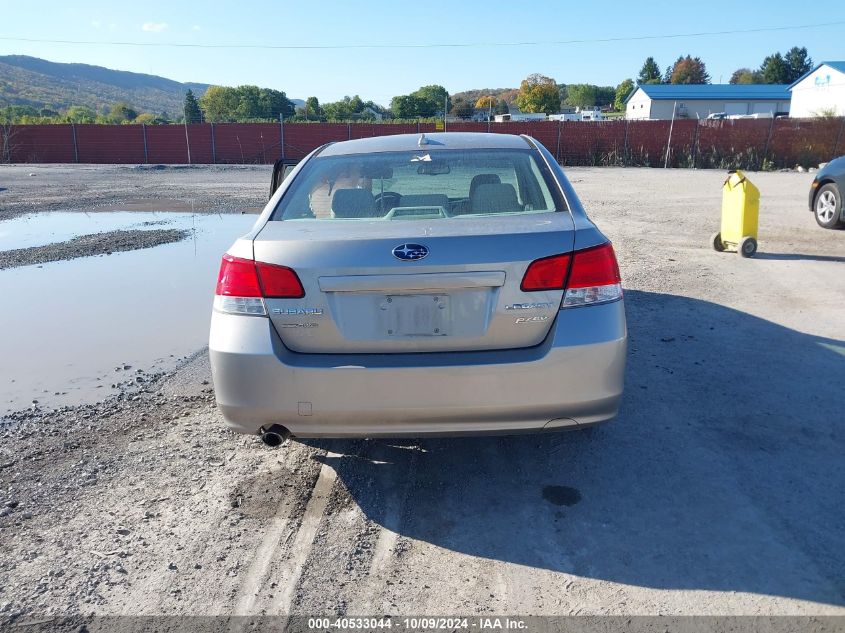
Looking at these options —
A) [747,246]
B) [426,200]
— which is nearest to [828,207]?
[747,246]

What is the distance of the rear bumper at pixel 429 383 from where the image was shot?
2.93 m

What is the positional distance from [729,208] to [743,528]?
7.40 m

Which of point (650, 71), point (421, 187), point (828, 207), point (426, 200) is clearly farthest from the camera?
point (650, 71)

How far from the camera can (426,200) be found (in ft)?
12.6

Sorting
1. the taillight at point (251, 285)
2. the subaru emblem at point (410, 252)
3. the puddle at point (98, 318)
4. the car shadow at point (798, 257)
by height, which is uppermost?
the subaru emblem at point (410, 252)

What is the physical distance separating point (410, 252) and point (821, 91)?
69943mm

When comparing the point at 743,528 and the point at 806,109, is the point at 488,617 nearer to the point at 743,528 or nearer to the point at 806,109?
the point at 743,528

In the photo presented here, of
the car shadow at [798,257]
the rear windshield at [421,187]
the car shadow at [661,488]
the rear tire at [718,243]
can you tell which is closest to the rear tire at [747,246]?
the car shadow at [798,257]

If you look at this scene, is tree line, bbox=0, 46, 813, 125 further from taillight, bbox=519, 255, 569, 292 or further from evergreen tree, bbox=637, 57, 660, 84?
taillight, bbox=519, 255, 569, 292

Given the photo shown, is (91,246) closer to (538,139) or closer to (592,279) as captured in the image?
(592,279)

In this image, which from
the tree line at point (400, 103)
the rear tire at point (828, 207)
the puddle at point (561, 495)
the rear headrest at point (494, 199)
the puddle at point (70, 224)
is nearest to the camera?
the puddle at point (561, 495)

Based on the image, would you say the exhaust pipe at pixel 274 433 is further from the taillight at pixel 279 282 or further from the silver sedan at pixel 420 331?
the taillight at pixel 279 282

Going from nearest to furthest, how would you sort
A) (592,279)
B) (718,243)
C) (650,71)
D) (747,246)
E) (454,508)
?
1. (592,279)
2. (454,508)
3. (747,246)
4. (718,243)
5. (650,71)

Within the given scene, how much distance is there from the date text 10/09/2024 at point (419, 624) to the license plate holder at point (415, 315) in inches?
44.1
